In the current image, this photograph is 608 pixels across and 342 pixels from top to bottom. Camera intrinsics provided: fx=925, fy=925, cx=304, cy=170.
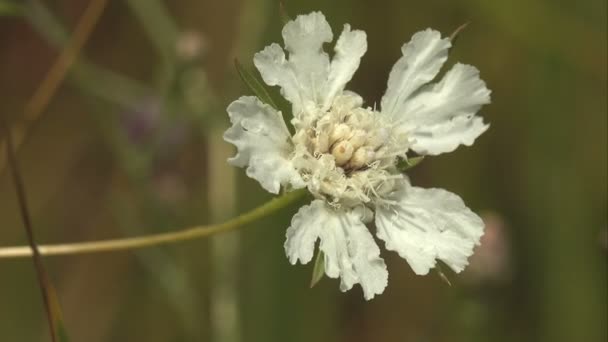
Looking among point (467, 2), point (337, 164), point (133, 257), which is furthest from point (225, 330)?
point (467, 2)

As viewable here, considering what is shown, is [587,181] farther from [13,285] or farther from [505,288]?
[13,285]

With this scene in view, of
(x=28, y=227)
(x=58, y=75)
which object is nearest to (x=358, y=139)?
(x=28, y=227)

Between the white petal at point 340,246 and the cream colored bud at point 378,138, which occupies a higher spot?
the cream colored bud at point 378,138

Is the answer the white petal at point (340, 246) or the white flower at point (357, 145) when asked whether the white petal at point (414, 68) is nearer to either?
the white flower at point (357, 145)

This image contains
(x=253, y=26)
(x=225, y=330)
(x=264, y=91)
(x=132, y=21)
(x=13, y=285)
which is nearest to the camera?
(x=264, y=91)

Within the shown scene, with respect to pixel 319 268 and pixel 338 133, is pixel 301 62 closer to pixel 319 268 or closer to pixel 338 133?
pixel 338 133

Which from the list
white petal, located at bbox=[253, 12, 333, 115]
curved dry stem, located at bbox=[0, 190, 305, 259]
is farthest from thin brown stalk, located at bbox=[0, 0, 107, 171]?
white petal, located at bbox=[253, 12, 333, 115]

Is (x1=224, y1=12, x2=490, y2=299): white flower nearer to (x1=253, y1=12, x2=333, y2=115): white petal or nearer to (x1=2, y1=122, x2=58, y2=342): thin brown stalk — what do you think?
(x1=253, y1=12, x2=333, y2=115): white petal

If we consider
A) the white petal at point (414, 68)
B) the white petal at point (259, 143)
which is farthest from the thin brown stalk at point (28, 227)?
the white petal at point (414, 68)
